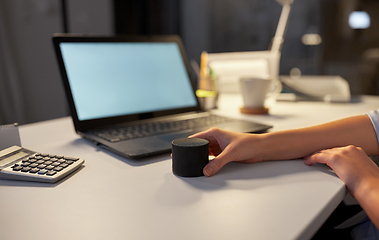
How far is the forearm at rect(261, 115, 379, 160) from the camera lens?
1.88 feet

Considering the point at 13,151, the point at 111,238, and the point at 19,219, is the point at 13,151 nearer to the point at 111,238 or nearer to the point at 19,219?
the point at 19,219

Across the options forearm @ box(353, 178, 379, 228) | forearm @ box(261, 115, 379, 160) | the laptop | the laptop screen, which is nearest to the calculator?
the laptop

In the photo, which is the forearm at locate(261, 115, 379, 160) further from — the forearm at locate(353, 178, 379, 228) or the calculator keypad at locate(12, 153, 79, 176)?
the calculator keypad at locate(12, 153, 79, 176)

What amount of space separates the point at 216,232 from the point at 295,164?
29 cm

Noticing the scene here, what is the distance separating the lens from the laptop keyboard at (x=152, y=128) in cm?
66

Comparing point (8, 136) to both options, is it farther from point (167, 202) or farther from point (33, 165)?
point (167, 202)

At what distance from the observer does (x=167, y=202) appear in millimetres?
397

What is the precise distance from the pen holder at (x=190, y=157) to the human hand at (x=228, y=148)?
0.04 ft

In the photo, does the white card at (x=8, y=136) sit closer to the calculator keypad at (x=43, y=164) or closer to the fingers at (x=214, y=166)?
the calculator keypad at (x=43, y=164)

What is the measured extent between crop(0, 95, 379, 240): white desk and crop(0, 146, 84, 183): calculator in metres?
0.01

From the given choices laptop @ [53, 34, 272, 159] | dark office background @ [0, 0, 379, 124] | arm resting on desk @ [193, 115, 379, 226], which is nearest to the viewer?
arm resting on desk @ [193, 115, 379, 226]

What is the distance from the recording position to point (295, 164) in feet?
1.80

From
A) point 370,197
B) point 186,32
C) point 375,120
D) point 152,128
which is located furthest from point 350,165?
point 186,32

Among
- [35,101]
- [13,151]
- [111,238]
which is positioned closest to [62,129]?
[13,151]
